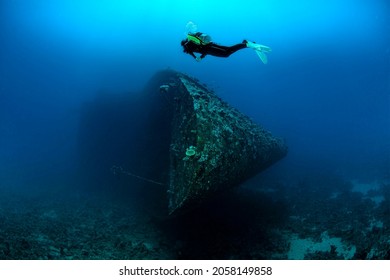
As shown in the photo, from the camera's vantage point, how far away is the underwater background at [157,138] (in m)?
7.94

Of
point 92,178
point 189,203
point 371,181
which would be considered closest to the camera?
point 189,203

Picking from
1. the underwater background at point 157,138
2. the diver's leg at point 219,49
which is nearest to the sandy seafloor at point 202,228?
the underwater background at point 157,138

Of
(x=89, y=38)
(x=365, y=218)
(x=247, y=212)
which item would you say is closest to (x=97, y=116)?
(x=247, y=212)

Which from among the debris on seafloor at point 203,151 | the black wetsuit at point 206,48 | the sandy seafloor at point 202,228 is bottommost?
the sandy seafloor at point 202,228

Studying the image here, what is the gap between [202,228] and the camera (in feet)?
28.0

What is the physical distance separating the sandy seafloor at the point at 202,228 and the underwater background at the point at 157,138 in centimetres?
6

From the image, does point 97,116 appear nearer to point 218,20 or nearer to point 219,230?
point 219,230

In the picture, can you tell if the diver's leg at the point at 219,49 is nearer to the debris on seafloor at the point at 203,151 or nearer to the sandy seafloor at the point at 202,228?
the debris on seafloor at the point at 203,151

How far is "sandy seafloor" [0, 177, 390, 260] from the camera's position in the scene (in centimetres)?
689

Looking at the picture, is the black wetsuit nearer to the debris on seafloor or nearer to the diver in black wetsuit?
the diver in black wetsuit

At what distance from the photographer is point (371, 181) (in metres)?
16.9

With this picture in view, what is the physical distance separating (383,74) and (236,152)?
118 metres

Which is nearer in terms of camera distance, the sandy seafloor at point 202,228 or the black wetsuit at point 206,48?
the black wetsuit at point 206,48

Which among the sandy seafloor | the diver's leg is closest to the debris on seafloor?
the sandy seafloor
